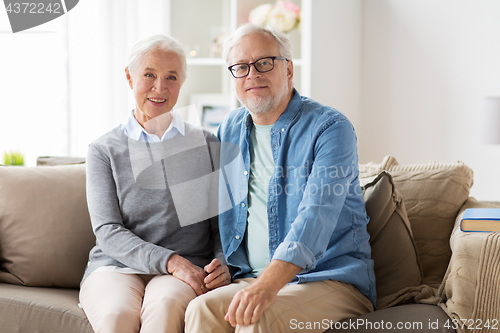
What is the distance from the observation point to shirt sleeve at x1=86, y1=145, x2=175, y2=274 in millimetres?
1500

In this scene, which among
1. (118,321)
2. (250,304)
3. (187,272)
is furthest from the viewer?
(187,272)

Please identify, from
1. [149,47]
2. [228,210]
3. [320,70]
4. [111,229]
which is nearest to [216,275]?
[228,210]

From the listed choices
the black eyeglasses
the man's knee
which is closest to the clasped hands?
the man's knee

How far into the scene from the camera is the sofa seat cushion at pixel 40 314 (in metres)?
1.48

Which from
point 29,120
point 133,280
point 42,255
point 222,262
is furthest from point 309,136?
point 29,120

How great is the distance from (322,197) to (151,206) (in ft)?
2.01

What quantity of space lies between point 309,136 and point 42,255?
1101mm

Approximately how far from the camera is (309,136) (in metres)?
1.52

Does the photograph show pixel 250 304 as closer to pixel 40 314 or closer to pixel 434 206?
pixel 40 314

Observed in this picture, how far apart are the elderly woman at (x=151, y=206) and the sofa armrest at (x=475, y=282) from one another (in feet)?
2.36

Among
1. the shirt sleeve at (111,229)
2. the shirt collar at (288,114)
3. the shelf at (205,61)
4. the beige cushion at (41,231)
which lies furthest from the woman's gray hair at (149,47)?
the shelf at (205,61)

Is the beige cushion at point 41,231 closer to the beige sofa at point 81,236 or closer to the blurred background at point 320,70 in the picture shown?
the beige sofa at point 81,236

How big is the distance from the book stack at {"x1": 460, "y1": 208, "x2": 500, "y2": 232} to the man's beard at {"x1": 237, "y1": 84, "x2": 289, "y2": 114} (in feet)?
2.34

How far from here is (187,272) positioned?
1.49 metres
